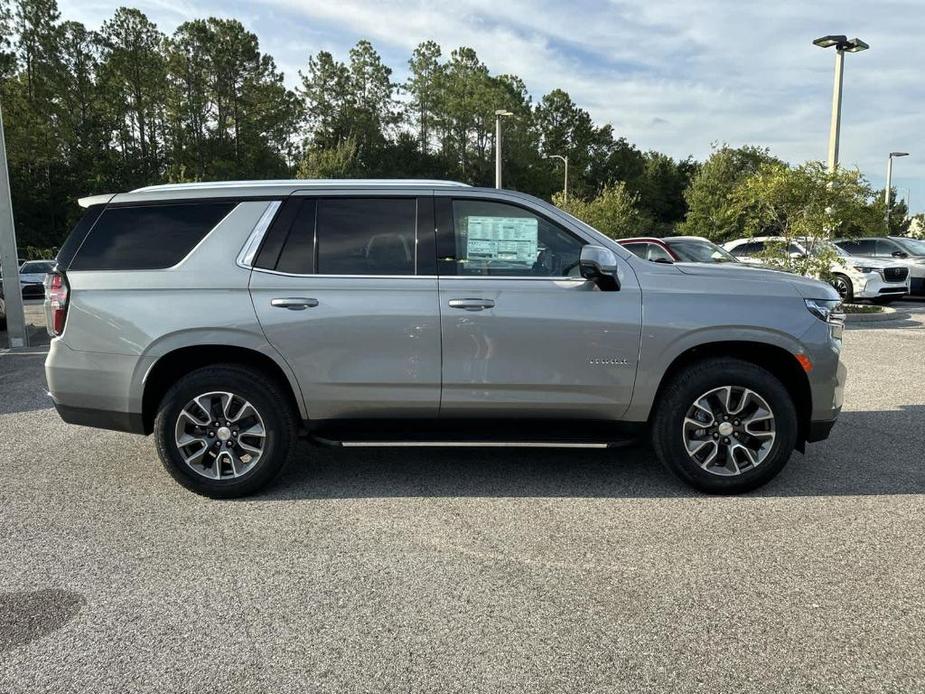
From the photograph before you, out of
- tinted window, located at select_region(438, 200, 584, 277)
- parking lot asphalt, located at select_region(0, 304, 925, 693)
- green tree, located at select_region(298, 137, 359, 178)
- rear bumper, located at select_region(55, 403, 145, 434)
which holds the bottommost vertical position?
parking lot asphalt, located at select_region(0, 304, 925, 693)

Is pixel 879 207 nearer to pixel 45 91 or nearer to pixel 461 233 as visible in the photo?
pixel 461 233

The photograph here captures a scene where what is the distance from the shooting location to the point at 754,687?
2.43 m

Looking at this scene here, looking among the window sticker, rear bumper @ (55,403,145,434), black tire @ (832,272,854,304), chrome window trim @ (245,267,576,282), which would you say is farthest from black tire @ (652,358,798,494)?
black tire @ (832,272,854,304)

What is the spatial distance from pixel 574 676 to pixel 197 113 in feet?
178

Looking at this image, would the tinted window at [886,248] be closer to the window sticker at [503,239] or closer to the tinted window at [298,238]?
the window sticker at [503,239]

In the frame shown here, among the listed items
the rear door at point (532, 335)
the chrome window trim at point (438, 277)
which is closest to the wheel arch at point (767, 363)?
the rear door at point (532, 335)

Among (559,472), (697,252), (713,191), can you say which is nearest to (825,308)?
(559,472)

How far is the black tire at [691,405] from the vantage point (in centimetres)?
417

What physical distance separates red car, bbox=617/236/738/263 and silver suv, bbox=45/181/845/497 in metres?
9.24

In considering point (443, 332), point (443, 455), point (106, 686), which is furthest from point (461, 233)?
point (106, 686)

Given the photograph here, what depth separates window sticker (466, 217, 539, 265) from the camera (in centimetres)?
427

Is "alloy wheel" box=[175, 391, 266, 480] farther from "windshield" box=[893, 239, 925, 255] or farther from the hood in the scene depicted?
"windshield" box=[893, 239, 925, 255]

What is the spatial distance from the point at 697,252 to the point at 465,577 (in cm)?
1232

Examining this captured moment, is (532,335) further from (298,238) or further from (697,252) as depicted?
(697,252)
